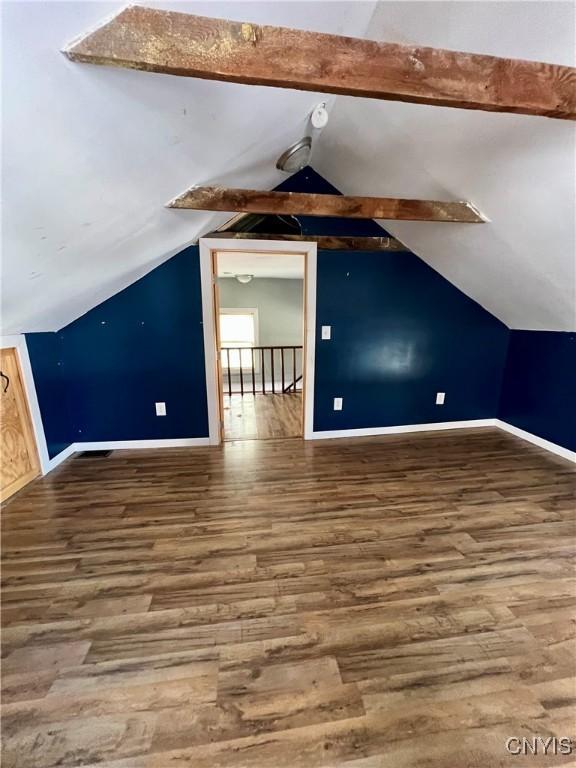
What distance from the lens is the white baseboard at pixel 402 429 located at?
3443mm

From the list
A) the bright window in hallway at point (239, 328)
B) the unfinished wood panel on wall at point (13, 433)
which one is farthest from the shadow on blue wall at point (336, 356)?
the bright window in hallway at point (239, 328)

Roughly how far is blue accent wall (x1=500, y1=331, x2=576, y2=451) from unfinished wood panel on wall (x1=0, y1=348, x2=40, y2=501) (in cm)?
472

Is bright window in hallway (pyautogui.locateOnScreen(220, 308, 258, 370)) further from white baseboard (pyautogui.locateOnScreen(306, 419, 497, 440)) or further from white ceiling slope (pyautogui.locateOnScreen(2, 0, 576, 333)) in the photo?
white ceiling slope (pyautogui.locateOnScreen(2, 0, 576, 333))

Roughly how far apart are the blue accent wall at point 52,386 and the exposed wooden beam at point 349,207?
1910 mm

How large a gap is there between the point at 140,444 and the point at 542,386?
413 centimetres

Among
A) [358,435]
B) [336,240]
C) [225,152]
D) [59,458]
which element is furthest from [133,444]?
[336,240]

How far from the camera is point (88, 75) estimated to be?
0.96m

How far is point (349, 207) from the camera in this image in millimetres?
2201

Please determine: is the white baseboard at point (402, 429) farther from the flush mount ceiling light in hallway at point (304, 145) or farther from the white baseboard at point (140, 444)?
the flush mount ceiling light in hallway at point (304, 145)

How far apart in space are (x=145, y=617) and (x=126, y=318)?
2.37 metres

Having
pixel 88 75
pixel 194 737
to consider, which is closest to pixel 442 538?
pixel 194 737

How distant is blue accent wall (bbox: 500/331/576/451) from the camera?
9.89 ft

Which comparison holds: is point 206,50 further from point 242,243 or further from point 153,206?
point 242,243

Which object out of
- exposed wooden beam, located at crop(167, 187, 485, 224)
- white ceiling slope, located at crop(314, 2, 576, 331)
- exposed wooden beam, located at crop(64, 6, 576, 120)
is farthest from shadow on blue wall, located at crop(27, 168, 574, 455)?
exposed wooden beam, located at crop(64, 6, 576, 120)
